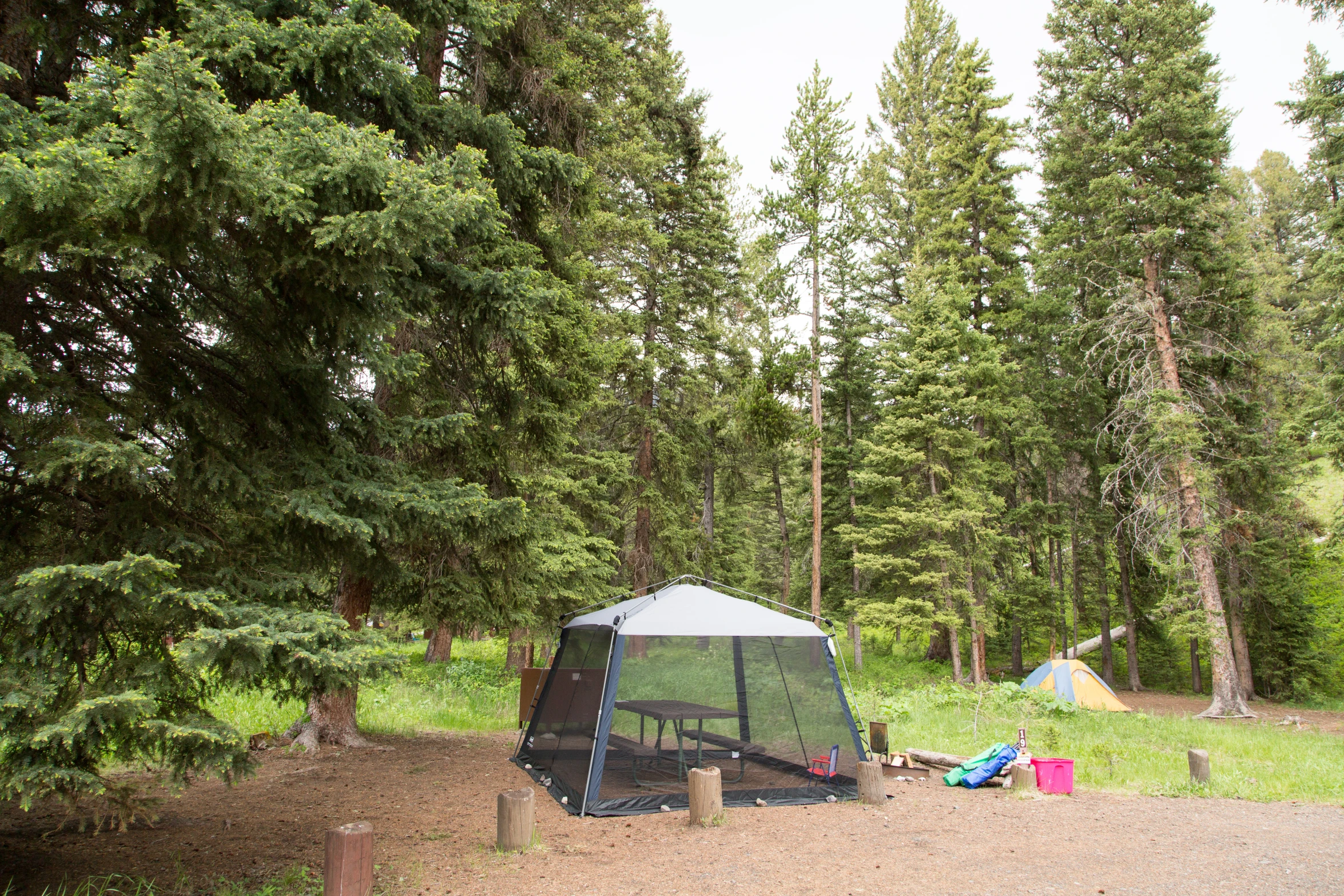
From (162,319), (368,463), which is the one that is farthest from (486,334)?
(162,319)

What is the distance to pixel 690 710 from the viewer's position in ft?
22.1

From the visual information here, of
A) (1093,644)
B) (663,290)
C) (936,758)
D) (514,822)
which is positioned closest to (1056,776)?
(936,758)

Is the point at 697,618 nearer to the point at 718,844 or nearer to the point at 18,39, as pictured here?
the point at 718,844

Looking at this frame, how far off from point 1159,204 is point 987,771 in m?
11.6

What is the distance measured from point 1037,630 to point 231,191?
23217mm

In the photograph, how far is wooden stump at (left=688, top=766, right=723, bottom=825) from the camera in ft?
18.7

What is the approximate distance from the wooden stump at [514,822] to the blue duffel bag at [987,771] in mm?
4468

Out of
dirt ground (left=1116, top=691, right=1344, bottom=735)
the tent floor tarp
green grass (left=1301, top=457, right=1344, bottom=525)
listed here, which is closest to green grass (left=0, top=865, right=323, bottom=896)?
the tent floor tarp

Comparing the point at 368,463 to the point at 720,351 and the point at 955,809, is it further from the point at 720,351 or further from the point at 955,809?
the point at 720,351

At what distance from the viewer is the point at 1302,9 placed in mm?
10008

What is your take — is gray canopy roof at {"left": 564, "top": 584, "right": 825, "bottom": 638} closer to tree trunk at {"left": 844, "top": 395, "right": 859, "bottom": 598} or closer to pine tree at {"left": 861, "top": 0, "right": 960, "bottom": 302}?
tree trunk at {"left": 844, "top": 395, "right": 859, "bottom": 598}

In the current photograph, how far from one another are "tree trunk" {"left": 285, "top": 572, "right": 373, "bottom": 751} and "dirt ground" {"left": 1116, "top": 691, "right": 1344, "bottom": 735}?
1316 centimetres

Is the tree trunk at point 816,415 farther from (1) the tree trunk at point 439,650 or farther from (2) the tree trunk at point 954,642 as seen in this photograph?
(1) the tree trunk at point 439,650

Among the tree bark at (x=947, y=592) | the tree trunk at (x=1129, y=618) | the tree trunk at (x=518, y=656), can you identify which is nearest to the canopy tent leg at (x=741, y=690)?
the tree trunk at (x=518, y=656)
